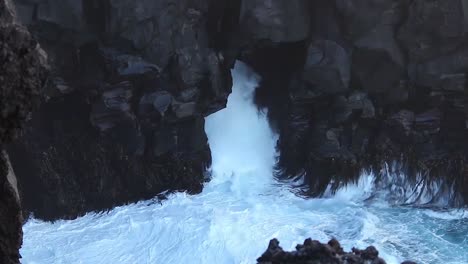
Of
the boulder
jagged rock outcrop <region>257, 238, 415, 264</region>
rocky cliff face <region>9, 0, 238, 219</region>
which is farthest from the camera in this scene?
the boulder

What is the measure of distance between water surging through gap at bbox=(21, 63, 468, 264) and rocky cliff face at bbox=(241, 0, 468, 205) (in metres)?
1.10

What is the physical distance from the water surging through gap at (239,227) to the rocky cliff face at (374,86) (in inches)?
43.4

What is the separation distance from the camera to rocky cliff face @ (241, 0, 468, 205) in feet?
57.3

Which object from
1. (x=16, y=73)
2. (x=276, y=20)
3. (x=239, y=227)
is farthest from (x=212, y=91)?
(x=16, y=73)

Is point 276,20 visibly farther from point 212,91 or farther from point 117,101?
point 117,101

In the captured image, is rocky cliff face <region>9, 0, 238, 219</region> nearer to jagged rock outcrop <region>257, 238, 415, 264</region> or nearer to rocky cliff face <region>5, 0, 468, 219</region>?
rocky cliff face <region>5, 0, 468, 219</region>

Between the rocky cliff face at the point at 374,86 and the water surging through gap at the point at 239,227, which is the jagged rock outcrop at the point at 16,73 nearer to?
the water surging through gap at the point at 239,227

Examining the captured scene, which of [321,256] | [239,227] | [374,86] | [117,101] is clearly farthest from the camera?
[374,86]

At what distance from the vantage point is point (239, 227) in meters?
16.5

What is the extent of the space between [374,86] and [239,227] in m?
6.23

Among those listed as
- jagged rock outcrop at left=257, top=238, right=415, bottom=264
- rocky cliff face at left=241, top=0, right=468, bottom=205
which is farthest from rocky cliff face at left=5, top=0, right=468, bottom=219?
jagged rock outcrop at left=257, top=238, right=415, bottom=264

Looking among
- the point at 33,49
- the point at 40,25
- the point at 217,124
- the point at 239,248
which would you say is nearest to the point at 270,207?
the point at 239,248

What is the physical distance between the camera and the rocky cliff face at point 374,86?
17.5 meters

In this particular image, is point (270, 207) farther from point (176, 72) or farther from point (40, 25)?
point (40, 25)
